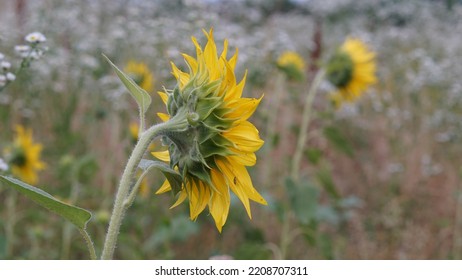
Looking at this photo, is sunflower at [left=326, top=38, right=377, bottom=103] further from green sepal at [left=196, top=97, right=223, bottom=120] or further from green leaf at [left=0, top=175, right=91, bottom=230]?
green leaf at [left=0, top=175, right=91, bottom=230]

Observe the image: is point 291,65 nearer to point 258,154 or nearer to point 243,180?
point 258,154

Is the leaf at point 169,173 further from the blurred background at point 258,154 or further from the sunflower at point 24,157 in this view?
the sunflower at point 24,157

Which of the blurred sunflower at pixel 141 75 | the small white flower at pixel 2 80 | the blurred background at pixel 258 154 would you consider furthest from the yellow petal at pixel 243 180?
the blurred sunflower at pixel 141 75

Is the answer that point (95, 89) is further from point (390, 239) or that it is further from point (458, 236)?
point (458, 236)

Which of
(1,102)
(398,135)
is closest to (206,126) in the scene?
(1,102)

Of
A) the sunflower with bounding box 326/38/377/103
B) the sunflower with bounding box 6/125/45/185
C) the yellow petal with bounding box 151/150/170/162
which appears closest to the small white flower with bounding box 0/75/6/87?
the yellow petal with bounding box 151/150/170/162

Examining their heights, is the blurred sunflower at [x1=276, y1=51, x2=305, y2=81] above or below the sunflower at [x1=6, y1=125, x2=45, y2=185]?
above
